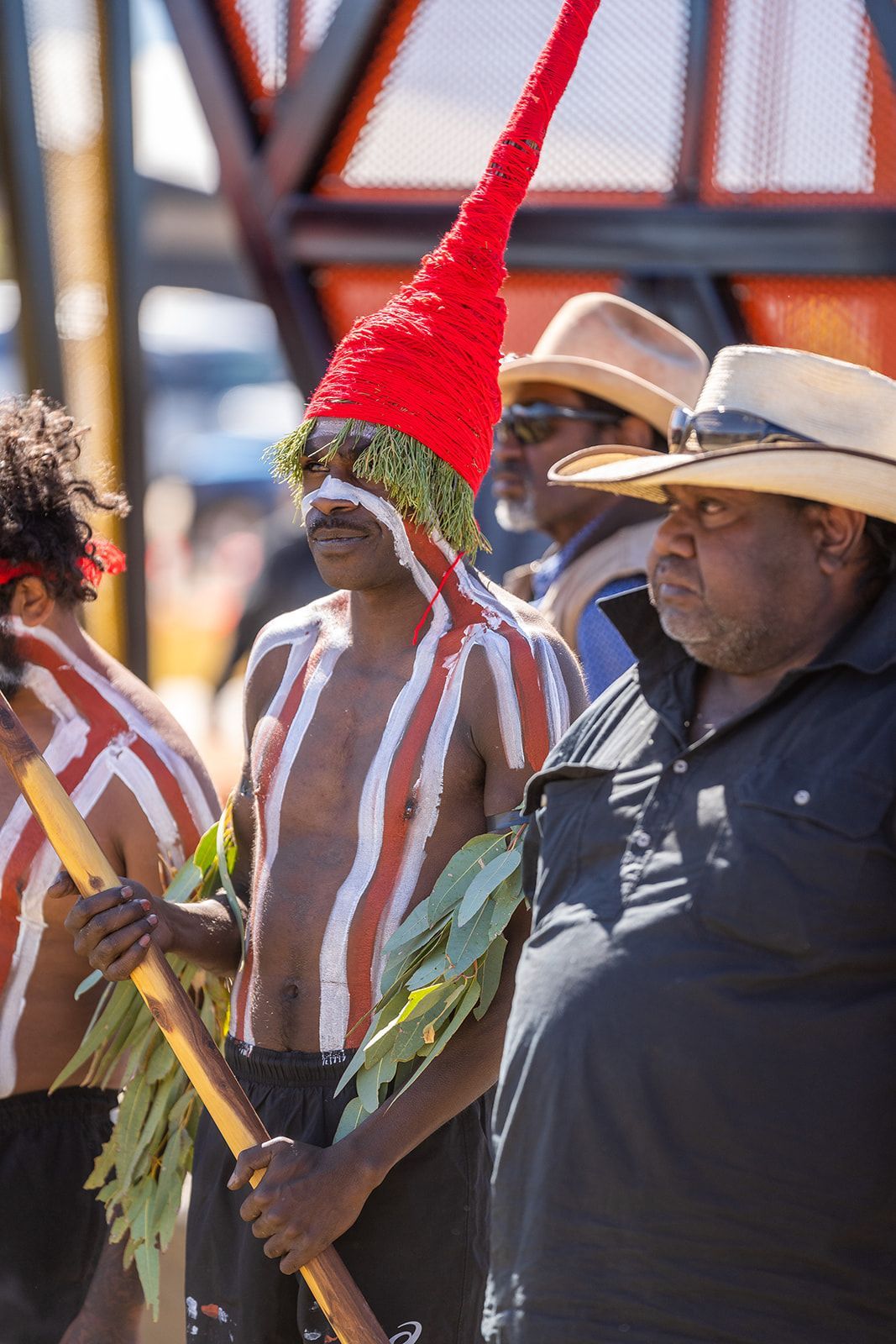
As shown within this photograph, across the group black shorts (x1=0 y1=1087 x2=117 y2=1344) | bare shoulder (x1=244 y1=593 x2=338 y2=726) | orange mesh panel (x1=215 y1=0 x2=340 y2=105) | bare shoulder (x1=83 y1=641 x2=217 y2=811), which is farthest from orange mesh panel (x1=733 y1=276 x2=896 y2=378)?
black shorts (x1=0 y1=1087 x2=117 y2=1344)

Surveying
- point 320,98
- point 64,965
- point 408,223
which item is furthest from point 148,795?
point 320,98

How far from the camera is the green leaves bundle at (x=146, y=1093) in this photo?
3.05 metres

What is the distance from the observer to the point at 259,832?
290cm

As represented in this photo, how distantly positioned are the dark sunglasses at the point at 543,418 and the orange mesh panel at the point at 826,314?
2.88 feet

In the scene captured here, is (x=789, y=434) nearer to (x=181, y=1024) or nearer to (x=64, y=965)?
(x=181, y=1024)

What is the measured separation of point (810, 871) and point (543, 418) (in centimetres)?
247

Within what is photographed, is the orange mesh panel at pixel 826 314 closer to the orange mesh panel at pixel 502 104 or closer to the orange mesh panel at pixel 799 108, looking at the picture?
the orange mesh panel at pixel 799 108

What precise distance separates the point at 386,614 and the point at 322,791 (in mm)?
328

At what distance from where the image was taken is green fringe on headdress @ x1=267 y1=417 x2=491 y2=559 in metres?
2.76

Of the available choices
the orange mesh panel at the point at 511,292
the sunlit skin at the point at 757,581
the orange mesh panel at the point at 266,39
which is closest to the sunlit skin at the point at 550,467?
the orange mesh panel at the point at 511,292

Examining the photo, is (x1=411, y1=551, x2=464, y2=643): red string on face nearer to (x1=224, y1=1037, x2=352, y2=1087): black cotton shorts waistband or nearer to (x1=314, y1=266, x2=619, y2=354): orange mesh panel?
(x1=224, y1=1037, x2=352, y2=1087): black cotton shorts waistband

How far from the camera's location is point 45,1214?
3070 millimetres

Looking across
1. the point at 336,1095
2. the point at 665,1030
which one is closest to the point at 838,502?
the point at 665,1030

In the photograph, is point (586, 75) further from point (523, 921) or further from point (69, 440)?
point (523, 921)
